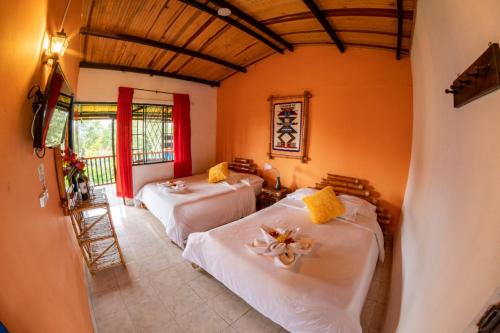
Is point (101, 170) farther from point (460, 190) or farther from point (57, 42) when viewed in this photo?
point (460, 190)

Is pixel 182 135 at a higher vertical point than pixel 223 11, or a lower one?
lower

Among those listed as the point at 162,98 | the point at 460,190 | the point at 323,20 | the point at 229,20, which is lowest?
the point at 460,190

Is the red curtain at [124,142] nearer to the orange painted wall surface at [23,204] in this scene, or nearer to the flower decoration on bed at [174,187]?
the flower decoration on bed at [174,187]

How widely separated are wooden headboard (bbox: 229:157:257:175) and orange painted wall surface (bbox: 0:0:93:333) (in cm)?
348

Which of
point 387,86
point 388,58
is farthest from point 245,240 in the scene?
point 388,58

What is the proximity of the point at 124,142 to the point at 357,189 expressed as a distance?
427cm

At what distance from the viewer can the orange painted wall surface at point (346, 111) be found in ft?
9.05

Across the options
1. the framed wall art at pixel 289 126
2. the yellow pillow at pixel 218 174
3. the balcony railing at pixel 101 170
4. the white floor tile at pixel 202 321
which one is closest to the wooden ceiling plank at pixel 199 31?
the framed wall art at pixel 289 126

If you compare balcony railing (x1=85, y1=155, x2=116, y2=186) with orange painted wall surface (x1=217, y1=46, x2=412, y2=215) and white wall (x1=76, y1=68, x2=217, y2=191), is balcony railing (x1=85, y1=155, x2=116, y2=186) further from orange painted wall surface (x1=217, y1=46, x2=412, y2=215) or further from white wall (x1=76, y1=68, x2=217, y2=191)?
orange painted wall surface (x1=217, y1=46, x2=412, y2=215)

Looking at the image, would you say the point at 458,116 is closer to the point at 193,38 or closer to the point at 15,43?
the point at 15,43

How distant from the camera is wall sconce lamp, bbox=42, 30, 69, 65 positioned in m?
1.20

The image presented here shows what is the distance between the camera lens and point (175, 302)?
77.7 inches

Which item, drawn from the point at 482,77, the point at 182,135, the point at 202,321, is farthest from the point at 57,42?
the point at 182,135

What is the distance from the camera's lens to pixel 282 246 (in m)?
1.82
